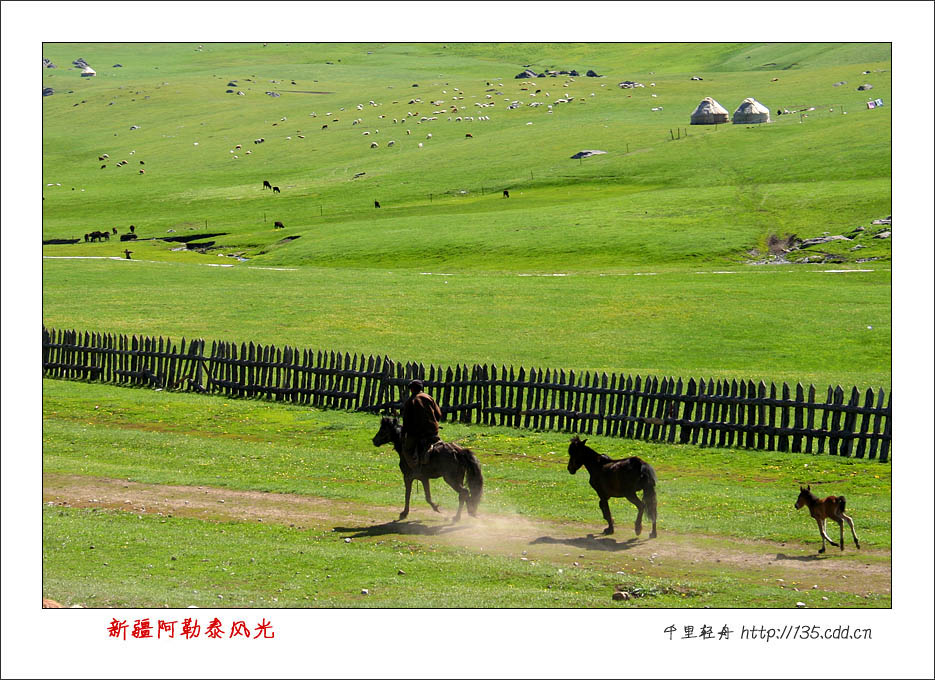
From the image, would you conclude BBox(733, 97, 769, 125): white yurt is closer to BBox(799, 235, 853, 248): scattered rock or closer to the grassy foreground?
BBox(799, 235, 853, 248): scattered rock

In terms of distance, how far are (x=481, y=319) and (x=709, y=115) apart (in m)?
95.1

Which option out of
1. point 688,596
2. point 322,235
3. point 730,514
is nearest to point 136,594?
point 688,596

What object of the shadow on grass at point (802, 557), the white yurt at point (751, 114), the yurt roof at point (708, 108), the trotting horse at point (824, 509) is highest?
the yurt roof at point (708, 108)

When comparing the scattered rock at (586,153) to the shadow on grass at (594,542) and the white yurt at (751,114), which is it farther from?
the shadow on grass at (594,542)

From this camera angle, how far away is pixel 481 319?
49281 millimetres

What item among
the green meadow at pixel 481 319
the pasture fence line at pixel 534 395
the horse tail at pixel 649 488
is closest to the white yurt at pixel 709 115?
the green meadow at pixel 481 319

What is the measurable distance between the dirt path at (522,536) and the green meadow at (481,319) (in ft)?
0.33

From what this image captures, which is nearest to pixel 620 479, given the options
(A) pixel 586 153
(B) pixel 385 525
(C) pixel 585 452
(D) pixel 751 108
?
(C) pixel 585 452

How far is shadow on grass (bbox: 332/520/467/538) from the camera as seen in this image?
18484 mm

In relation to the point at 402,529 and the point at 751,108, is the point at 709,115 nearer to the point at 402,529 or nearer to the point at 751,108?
the point at 751,108

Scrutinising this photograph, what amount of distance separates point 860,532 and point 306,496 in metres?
10.9

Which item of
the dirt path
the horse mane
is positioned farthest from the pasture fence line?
the horse mane

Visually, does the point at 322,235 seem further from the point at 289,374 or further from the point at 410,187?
the point at 289,374

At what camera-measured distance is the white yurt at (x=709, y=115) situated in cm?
13462
